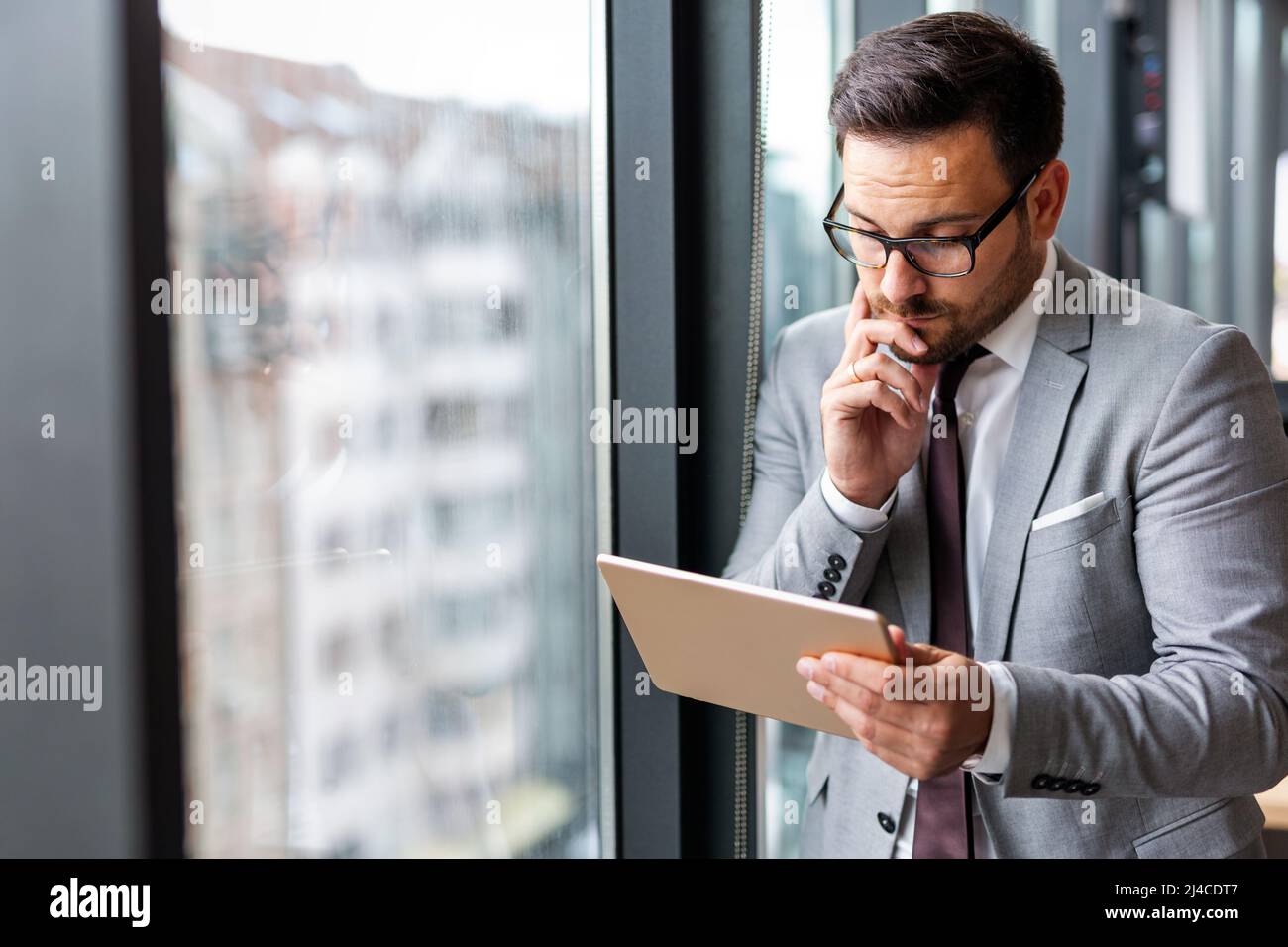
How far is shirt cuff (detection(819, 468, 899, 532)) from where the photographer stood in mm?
1155

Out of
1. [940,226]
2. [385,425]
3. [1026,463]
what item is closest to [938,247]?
[940,226]

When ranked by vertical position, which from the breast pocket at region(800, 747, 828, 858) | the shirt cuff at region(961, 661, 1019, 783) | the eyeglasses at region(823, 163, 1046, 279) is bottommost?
the breast pocket at region(800, 747, 828, 858)

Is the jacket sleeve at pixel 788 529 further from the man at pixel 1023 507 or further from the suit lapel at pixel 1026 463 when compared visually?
the suit lapel at pixel 1026 463

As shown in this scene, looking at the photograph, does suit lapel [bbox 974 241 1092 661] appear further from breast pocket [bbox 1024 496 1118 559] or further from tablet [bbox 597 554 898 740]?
tablet [bbox 597 554 898 740]

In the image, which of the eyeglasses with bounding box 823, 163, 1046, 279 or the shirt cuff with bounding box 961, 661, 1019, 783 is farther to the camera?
the eyeglasses with bounding box 823, 163, 1046, 279

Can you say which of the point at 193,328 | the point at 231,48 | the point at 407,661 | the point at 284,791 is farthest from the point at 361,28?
the point at 284,791

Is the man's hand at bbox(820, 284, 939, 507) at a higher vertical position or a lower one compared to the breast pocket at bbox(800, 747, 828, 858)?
higher

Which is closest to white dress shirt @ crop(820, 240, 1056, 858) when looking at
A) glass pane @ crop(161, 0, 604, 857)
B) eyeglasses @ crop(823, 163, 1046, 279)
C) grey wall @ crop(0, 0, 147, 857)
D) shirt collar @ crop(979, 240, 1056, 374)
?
shirt collar @ crop(979, 240, 1056, 374)

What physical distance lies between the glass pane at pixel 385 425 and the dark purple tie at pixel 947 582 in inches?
19.6

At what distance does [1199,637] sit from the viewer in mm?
1054

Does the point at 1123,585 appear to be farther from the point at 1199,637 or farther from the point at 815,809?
the point at 815,809

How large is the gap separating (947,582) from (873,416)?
23 cm

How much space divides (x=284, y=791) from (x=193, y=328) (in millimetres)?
606

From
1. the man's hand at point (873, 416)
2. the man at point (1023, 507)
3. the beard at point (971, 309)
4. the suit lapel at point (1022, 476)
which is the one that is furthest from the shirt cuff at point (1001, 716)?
the beard at point (971, 309)
